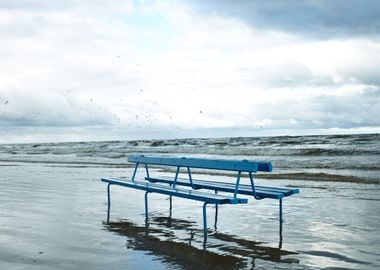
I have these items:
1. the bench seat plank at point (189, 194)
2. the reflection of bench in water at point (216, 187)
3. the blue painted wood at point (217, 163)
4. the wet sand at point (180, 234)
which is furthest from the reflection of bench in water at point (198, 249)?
the blue painted wood at point (217, 163)

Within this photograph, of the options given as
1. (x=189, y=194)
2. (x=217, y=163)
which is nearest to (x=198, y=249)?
(x=189, y=194)

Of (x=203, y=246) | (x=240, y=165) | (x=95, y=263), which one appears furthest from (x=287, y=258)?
(x=95, y=263)

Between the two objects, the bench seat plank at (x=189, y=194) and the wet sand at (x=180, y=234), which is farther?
the bench seat plank at (x=189, y=194)

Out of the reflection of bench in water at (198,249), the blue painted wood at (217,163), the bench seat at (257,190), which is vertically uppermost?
the blue painted wood at (217,163)

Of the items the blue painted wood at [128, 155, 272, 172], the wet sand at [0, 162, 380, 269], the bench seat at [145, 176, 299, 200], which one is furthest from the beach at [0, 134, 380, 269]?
the blue painted wood at [128, 155, 272, 172]

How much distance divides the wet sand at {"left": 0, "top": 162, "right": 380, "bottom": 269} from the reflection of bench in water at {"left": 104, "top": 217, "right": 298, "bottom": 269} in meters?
0.01

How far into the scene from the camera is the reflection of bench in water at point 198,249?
518 centimetres

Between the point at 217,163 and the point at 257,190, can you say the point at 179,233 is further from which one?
the point at 257,190

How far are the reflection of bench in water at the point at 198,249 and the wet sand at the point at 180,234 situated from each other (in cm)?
1

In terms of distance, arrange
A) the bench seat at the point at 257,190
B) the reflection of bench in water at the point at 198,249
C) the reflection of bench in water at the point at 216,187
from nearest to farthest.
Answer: the reflection of bench in water at the point at 198,249
the reflection of bench in water at the point at 216,187
the bench seat at the point at 257,190

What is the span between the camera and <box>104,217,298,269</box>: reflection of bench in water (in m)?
5.18

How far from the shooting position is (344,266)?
5.05 metres

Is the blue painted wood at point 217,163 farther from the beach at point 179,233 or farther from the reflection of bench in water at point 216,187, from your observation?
the beach at point 179,233

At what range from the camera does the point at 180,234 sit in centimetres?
669
